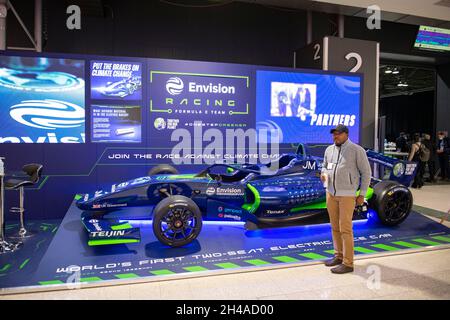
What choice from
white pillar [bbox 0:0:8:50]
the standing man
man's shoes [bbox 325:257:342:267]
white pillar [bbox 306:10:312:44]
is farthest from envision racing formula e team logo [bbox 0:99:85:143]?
white pillar [bbox 306:10:312:44]

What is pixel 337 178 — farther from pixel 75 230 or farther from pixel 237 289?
pixel 75 230

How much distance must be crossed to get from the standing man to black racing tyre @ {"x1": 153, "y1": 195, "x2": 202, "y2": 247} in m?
1.49

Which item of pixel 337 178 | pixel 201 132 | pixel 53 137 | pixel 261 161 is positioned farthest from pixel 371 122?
pixel 53 137

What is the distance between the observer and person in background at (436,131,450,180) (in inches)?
439

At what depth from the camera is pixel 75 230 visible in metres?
4.60

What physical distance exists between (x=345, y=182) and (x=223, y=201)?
1645 mm

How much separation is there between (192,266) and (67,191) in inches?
126

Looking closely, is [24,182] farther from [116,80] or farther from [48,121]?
[116,80]

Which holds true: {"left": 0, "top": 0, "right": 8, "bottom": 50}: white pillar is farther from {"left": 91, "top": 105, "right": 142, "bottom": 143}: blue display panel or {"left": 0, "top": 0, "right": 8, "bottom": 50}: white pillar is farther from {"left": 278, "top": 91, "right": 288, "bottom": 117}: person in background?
{"left": 278, "top": 91, "right": 288, "bottom": 117}: person in background

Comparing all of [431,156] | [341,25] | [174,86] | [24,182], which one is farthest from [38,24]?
[431,156]

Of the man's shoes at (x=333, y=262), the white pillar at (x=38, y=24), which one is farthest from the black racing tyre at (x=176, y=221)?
the white pillar at (x=38, y=24)

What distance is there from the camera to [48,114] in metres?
5.71

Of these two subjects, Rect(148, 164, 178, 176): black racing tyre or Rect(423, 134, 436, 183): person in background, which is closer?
Rect(148, 164, 178, 176): black racing tyre

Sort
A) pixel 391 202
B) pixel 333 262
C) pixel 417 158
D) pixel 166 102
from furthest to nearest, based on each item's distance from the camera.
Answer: pixel 417 158, pixel 166 102, pixel 391 202, pixel 333 262
